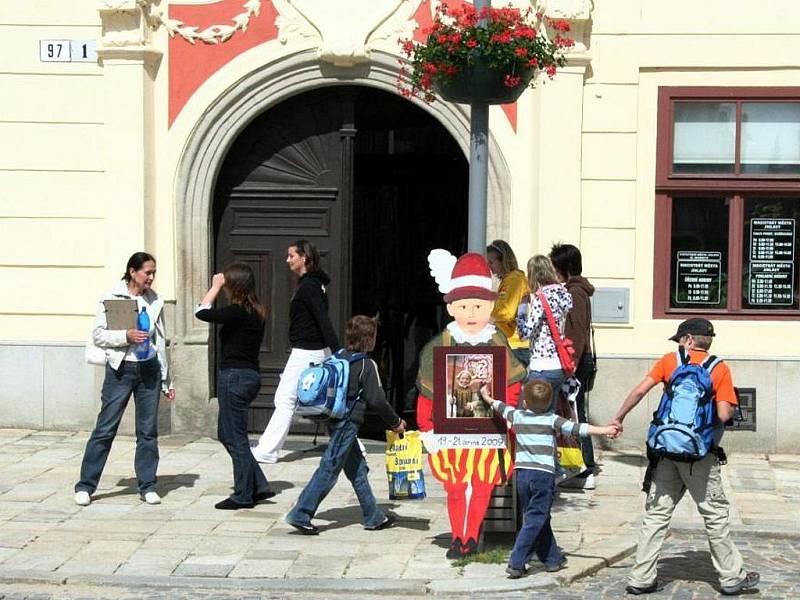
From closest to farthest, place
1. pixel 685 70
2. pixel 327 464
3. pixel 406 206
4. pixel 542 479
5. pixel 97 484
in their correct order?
pixel 542 479 < pixel 327 464 < pixel 97 484 < pixel 685 70 < pixel 406 206

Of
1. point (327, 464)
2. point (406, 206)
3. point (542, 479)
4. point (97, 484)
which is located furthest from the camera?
point (406, 206)

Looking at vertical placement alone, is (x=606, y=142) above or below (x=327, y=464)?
above

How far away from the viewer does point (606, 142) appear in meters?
12.0

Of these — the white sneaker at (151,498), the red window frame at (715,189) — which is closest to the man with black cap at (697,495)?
the white sneaker at (151,498)

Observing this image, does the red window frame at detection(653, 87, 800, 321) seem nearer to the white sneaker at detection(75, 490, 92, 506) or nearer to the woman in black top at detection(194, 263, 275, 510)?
the woman in black top at detection(194, 263, 275, 510)

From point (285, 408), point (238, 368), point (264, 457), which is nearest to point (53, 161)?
point (285, 408)

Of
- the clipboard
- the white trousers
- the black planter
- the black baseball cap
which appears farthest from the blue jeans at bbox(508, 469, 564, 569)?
the white trousers

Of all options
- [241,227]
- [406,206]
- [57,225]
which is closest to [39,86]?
[57,225]

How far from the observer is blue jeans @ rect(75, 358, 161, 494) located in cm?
962

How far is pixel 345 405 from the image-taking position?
8.64 metres

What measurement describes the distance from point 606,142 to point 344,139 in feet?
7.20

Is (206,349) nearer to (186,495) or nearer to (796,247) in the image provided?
(186,495)

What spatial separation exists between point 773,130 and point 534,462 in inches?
210

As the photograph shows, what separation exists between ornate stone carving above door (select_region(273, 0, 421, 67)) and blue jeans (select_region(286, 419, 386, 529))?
4389 mm
